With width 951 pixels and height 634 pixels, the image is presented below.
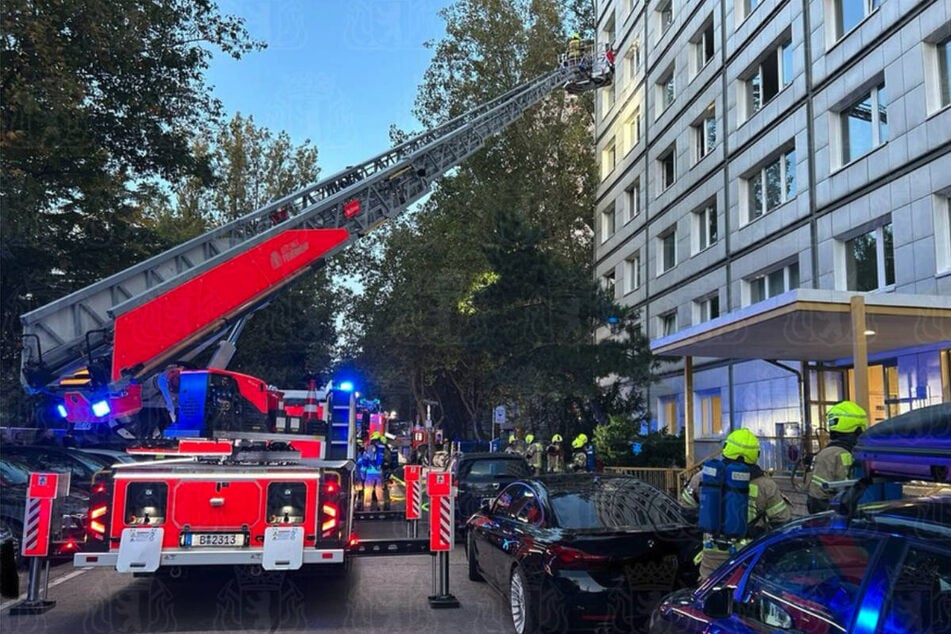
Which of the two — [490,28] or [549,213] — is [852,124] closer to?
[549,213]

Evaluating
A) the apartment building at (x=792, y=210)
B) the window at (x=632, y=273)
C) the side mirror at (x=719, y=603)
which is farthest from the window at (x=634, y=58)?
the side mirror at (x=719, y=603)

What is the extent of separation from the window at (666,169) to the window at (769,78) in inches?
216

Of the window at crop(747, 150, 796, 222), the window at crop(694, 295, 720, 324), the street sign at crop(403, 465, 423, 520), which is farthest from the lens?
the window at crop(694, 295, 720, 324)

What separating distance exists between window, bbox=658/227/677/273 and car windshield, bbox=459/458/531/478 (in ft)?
46.2

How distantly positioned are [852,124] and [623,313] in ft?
21.5

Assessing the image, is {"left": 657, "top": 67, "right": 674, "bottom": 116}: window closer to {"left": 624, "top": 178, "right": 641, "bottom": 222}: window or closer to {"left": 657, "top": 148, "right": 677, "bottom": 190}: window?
{"left": 657, "top": 148, "right": 677, "bottom": 190}: window

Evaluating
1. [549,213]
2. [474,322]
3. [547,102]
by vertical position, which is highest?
[547,102]

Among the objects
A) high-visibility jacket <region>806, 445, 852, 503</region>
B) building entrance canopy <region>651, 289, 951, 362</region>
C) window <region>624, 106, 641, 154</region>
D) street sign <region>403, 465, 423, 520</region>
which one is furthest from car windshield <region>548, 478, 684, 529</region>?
window <region>624, 106, 641, 154</region>

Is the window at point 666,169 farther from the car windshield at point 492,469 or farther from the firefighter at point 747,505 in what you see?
the firefighter at point 747,505

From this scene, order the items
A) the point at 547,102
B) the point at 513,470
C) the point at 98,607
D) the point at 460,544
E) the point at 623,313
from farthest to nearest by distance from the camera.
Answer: the point at 547,102, the point at 623,313, the point at 513,470, the point at 460,544, the point at 98,607

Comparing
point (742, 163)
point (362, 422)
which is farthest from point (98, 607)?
point (742, 163)

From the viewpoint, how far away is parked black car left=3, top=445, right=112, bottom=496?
33.3 ft

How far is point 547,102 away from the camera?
1303 inches

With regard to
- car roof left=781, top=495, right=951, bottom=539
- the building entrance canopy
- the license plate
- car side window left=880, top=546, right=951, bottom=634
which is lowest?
the license plate
